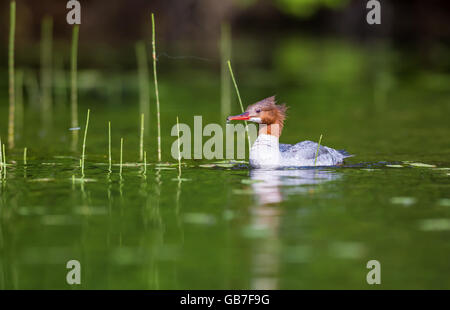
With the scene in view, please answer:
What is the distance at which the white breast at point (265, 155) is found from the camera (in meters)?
10.5

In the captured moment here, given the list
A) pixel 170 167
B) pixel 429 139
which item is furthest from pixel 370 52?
pixel 170 167

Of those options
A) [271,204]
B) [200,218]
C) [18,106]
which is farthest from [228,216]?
[18,106]

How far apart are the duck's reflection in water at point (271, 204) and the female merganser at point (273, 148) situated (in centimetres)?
18

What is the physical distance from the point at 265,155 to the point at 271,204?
1964 mm

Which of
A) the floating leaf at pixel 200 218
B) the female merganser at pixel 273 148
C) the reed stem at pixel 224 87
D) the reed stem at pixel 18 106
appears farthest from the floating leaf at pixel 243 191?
the reed stem at pixel 18 106

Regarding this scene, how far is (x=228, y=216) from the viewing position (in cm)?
819

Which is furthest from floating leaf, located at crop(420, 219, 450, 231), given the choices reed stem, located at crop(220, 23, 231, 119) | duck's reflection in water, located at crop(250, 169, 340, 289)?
reed stem, located at crop(220, 23, 231, 119)

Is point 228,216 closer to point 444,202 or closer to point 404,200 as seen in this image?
point 404,200

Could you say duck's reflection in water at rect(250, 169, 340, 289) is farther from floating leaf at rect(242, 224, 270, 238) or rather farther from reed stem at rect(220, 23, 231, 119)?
reed stem at rect(220, 23, 231, 119)

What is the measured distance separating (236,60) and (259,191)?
2433 cm
